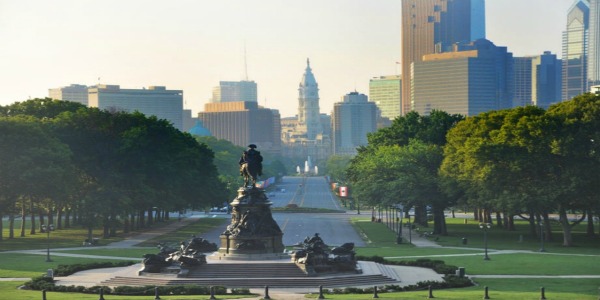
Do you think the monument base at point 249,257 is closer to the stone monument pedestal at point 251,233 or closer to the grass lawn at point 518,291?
the stone monument pedestal at point 251,233

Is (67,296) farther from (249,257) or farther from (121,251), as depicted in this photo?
(121,251)

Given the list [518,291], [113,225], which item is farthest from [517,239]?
[518,291]

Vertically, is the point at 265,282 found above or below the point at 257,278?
below

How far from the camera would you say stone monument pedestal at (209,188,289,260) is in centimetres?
8600

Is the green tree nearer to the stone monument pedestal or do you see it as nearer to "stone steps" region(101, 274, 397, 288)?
the stone monument pedestal

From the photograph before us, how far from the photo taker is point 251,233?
283 feet

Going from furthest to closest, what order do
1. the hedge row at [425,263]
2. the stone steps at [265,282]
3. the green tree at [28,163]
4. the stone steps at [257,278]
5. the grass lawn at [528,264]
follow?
1. the green tree at [28,163]
2. the grass lawn at [528,264]
3. the hedge row at [425,263]
4. the stone steps at [257,278]
5. the stone steps at [265,282]

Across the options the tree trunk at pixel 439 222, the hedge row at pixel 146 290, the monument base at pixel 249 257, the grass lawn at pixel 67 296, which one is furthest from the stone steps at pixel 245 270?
the tree trunk at pixel 439 222

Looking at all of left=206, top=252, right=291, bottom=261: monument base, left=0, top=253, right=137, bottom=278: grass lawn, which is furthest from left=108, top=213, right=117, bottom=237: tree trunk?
left=206, top=252, right=291, bottom=261: monument base

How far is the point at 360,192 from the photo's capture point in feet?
486

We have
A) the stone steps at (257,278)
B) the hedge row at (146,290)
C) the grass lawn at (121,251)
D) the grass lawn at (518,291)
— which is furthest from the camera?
the grass lawn at (121,251)

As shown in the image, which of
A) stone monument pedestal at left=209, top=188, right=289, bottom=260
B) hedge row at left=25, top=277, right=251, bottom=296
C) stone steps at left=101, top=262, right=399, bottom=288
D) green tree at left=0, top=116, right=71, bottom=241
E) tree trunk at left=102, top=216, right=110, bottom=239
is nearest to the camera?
hedge row at left=25, top=277, right=251, bottom=296

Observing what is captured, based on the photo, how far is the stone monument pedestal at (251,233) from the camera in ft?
282

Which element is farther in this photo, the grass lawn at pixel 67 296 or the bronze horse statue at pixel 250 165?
the bronze horse statue at pixel 250 165
